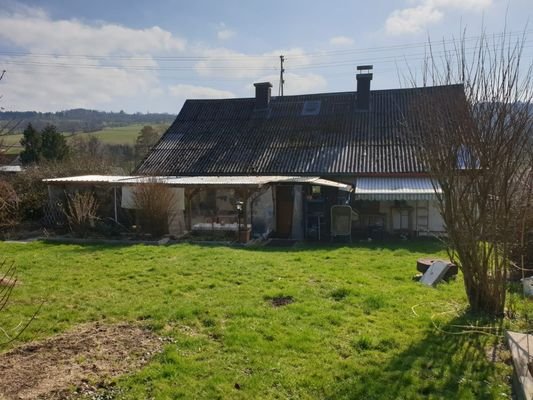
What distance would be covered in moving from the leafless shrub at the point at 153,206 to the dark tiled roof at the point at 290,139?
4.65m

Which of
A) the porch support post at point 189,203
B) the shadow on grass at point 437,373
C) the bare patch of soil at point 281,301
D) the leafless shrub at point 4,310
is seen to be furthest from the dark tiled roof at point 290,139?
the leafless shrub at point 4,310

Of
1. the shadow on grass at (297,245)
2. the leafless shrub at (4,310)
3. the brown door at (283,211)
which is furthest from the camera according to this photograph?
the brown door at (283,211)

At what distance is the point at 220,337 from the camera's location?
6434 mm

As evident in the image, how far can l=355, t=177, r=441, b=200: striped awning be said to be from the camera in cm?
1689

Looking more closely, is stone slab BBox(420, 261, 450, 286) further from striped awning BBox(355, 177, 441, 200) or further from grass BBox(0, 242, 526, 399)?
striped awning BBox(355, 177, 441, 200)

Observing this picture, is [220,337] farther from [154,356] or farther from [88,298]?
[88,298]

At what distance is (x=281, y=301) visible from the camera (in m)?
8.22

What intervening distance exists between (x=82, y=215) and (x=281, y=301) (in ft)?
37.1

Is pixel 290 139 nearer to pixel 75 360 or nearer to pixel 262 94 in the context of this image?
pixel 262 94

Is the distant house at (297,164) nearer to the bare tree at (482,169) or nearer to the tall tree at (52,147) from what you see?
the bare tree at (482,169)

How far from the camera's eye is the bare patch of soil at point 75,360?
4.97 metres

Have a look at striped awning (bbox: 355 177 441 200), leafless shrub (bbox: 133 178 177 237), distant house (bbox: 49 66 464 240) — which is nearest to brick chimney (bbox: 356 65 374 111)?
distant house (bbox: 49 66 464 240)

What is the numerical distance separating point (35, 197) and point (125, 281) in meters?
13.0

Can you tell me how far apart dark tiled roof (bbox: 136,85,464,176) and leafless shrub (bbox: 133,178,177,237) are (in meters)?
4.65
